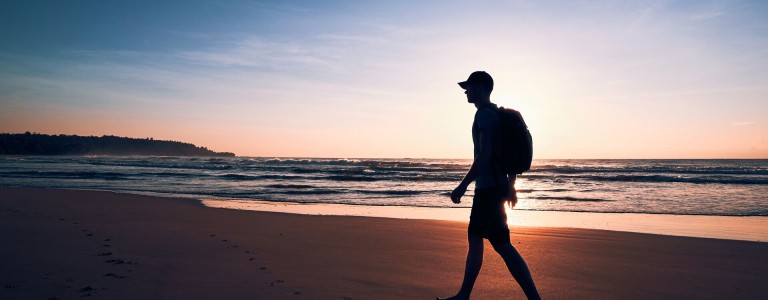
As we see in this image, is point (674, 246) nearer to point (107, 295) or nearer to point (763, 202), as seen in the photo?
point (107, 295)

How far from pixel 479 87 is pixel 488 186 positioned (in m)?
Answer: 0.71

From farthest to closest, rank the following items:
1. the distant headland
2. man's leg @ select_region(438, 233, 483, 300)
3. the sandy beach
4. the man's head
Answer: the distant headland → the sandy beach → man's leg @ select_region(438, 233, 483, 300) → the man's head

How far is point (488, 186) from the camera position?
3.43m

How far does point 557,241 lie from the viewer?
724cm

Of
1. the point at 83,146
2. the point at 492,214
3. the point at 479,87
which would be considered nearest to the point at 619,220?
the point at 492,214

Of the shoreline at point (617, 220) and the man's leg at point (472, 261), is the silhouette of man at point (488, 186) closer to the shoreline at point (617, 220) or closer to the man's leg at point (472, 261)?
the man's leg at point (472, 261)

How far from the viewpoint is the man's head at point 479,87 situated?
3535mm

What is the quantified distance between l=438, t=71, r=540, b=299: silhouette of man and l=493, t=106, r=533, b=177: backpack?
49mm

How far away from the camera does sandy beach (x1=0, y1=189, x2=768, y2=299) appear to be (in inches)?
169

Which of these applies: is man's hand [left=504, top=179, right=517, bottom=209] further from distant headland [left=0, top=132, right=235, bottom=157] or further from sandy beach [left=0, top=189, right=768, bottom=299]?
distant headland [left=0, top=132, right=235, bottom=157]

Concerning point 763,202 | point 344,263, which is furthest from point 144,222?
point 763,202

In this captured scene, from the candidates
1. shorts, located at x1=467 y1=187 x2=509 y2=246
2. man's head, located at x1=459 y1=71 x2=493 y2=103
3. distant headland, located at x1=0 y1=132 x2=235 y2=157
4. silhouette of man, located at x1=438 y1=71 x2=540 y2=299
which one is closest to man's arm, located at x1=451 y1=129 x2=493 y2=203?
silhouette of man, located at x1=438 y1=71 x2=540 y2=299

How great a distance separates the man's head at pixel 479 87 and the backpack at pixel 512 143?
0.20 m

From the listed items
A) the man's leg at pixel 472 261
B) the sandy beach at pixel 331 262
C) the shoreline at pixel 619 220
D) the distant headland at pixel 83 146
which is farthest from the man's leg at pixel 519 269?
the distant headland at pixel 83 146
